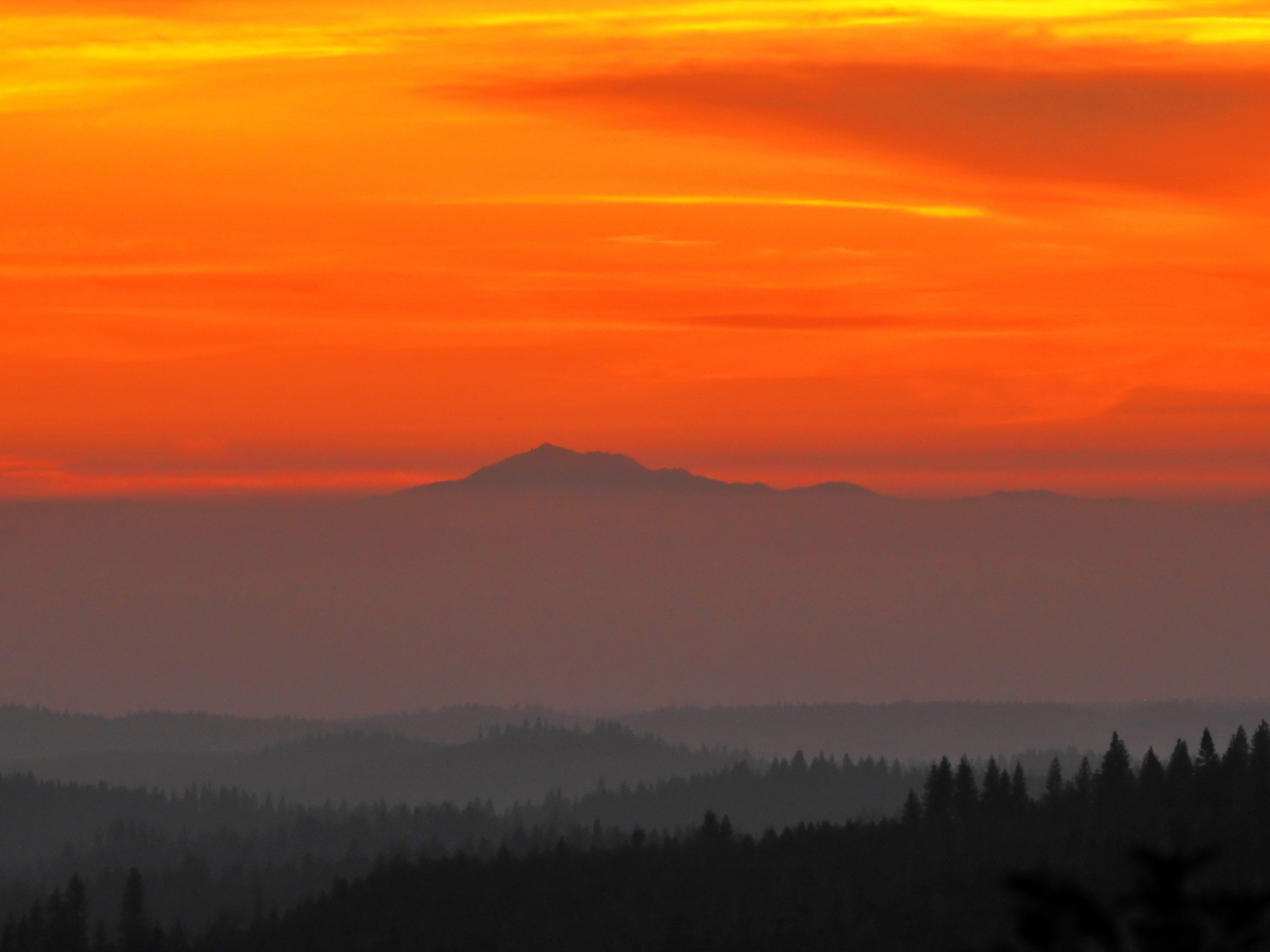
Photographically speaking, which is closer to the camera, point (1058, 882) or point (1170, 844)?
point (1058, 882)

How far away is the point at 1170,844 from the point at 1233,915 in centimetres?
88

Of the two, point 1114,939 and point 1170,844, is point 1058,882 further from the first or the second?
point 1170,844

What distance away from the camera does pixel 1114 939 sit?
47.5 feet

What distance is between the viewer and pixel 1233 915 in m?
14.8

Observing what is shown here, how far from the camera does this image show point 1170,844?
51.2 feet

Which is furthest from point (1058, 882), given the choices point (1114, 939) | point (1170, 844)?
point (1170, 844)

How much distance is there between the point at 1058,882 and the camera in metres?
14.2

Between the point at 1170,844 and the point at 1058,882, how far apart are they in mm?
1769

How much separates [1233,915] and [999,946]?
63.2 inches

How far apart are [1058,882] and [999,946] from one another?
3.37 ft

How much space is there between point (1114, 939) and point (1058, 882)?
0.68 meters

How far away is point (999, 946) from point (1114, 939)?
0.87m

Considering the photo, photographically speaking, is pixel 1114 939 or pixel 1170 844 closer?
pixel 1114 939
